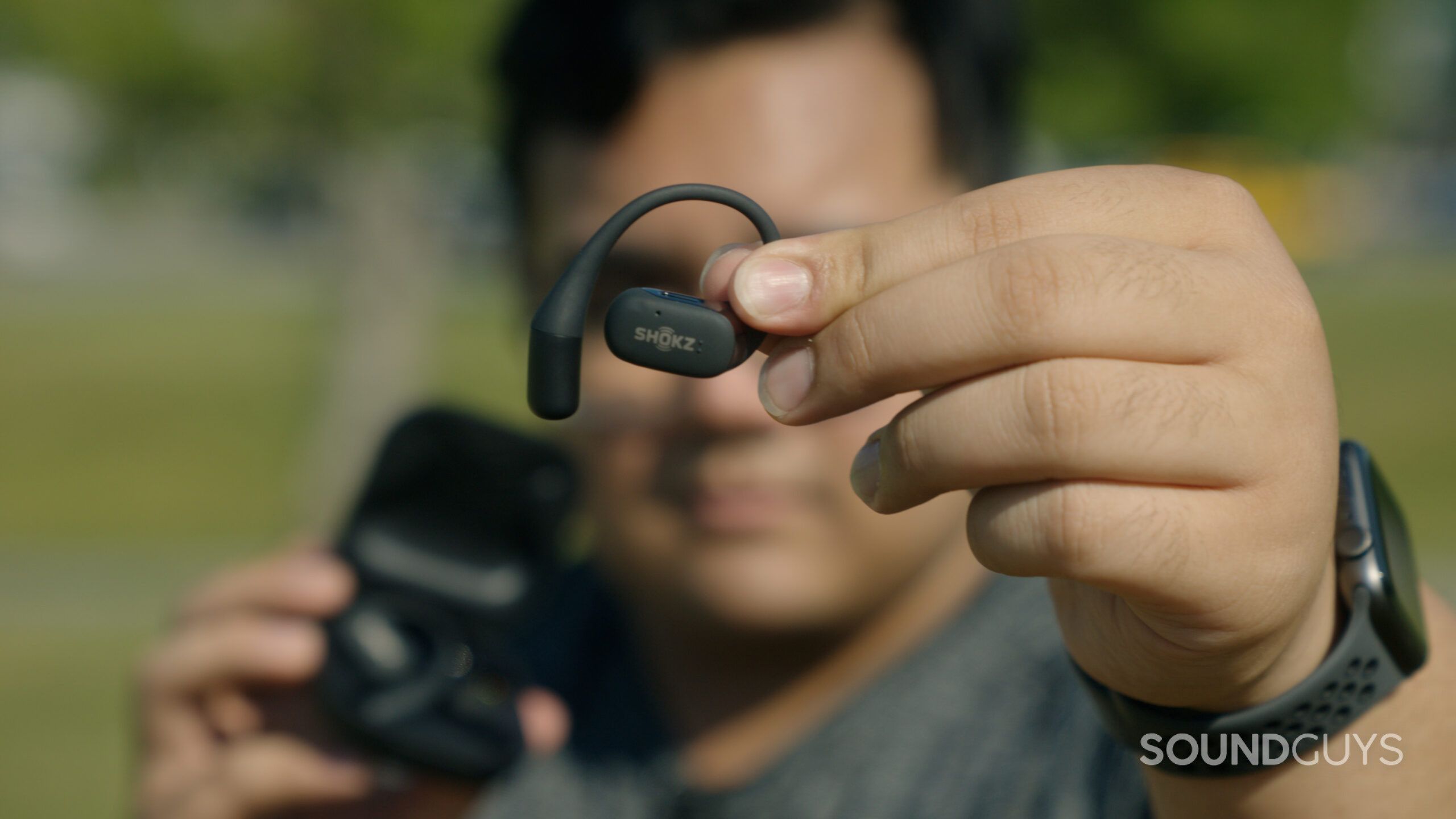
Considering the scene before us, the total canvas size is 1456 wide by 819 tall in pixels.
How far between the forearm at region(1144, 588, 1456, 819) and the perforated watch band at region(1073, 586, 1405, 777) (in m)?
0.02

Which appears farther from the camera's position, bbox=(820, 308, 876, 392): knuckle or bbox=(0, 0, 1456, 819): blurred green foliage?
bbox=(0, 0, 1456, 819): blurred green foliage

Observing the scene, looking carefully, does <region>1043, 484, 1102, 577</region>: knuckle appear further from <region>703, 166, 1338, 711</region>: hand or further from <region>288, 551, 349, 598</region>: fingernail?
<region>288, 551, 349, 598</region>: fingernail

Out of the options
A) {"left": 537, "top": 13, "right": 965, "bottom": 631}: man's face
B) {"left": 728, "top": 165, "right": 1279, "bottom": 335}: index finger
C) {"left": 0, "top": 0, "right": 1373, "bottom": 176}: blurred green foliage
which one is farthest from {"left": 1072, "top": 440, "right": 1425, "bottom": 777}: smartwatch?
{"left": 0, "top": 0, "right": 1373, "bottom": 176}: blurred green foliage

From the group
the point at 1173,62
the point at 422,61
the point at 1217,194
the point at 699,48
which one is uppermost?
the point at 422,61

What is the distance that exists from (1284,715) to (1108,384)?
42 centimetres

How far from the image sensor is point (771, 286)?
109cm

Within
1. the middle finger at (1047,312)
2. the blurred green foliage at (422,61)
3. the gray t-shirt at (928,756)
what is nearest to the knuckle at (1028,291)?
the middle finger at (1047,312)

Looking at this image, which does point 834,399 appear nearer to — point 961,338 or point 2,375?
point 961,338

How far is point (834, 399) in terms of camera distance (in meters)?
1.09

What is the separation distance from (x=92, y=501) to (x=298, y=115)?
152 inches

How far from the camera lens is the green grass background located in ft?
18.7

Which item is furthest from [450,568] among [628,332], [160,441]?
[160,441]

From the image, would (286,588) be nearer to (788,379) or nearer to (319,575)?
(319,575)

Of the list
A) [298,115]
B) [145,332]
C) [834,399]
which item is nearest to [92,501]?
[298,115]
